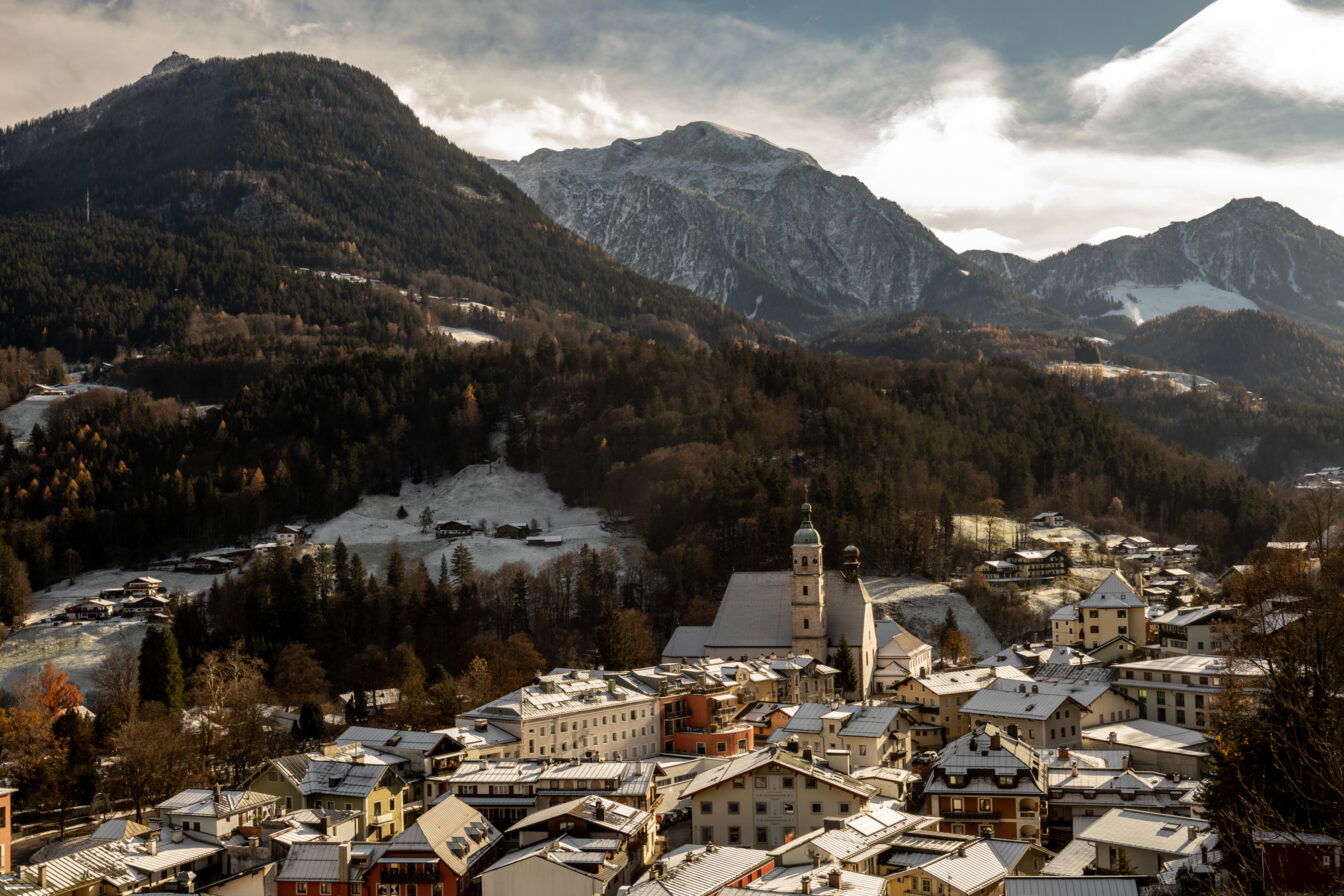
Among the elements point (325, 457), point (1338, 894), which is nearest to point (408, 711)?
point (1338, 894)

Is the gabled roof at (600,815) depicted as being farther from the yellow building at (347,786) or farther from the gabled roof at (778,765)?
the yellow building at (347,786)

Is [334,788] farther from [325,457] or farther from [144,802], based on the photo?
[325,457]

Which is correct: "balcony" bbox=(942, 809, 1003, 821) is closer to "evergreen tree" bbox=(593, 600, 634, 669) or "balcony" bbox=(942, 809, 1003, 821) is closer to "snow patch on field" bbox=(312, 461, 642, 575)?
"evergreen tree" bbox=(593, 600, 634, 669)

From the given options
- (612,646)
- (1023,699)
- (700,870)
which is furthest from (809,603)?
(700,870)

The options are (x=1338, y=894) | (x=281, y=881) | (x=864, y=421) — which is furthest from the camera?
(x=864, y=421)

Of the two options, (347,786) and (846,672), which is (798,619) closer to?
(846,672)

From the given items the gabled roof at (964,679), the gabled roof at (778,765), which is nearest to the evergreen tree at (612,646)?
the gabled roof at (964,679)
